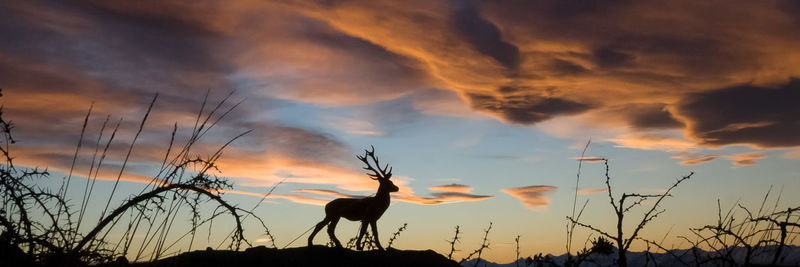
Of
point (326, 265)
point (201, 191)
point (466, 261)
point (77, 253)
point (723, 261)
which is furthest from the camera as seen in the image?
point (466, 261)

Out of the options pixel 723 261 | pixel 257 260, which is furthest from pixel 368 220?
pixel 723 261

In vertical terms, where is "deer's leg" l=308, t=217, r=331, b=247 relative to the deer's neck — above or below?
below

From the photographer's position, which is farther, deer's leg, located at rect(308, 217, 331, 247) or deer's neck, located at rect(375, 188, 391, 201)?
deer's neck, located at rect(375, 188, 391, 201)

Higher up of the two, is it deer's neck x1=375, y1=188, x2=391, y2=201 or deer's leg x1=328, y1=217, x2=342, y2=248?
deer's neck x1=375, y1=188, x2=391, y2=201

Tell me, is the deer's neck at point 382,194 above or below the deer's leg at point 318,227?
above

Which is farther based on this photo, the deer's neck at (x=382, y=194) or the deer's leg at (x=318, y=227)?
the deer's neck at (x=382, y=194)

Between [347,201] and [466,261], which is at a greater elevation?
[347,201]

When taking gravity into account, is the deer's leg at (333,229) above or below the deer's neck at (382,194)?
below

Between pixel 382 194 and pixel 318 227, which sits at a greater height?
pixel 382 194

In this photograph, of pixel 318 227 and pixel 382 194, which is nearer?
pixel 318 227

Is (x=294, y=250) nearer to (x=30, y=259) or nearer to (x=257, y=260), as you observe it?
(x=257, y=260)

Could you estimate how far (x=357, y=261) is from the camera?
6445mm

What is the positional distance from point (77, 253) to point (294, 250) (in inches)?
83.9

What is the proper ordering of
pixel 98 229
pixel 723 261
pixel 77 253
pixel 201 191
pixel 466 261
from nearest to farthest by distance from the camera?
pixel 723 261
pixel 77 253
pixel 98 229
pixel 201 191
pixel 466 261
